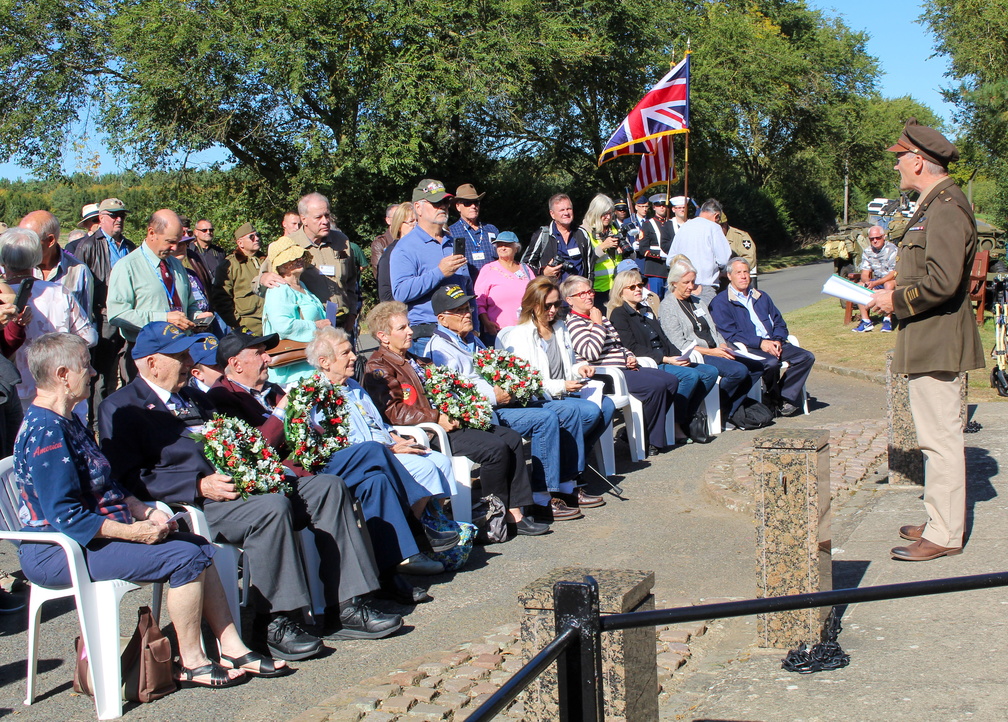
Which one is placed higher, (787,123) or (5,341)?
(787,123)

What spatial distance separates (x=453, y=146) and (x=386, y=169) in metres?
3.43

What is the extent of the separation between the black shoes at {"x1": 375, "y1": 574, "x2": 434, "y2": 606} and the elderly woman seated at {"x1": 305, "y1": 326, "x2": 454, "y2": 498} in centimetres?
71

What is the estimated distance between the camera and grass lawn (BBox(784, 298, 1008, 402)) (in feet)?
37.8

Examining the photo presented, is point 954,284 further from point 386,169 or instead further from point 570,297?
point 386,169

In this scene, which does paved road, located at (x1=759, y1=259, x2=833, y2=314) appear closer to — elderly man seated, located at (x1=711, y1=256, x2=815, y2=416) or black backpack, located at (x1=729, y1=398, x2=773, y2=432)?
elderly man seated, located at (x1=711, y1=256, x2=815, y2=416)

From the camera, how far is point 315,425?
5.67 meters

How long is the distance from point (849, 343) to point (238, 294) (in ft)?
29.8

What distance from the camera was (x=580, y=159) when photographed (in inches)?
1218

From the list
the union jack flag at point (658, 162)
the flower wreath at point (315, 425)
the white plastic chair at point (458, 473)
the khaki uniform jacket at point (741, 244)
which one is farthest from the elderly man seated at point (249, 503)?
the khaki uniform jacket at point (741, 244)

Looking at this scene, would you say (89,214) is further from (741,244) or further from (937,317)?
(741,244)

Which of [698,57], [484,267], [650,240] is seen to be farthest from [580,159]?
[484,267]

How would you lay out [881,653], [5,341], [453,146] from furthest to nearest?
1. [453,146]
2. [5,341]
3. [881,653]

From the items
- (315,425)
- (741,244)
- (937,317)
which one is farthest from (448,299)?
(741,244)

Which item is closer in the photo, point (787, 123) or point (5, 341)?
point (5, 341)
